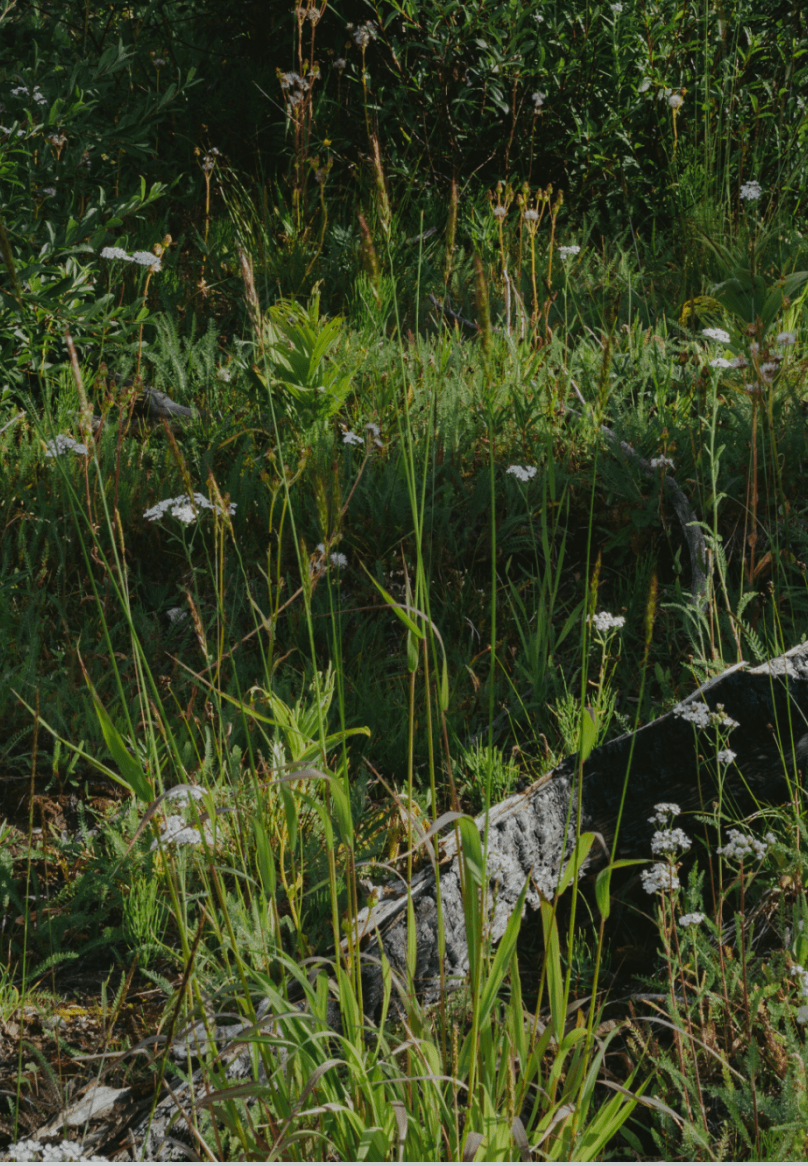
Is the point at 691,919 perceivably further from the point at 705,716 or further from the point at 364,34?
the point at 364,34

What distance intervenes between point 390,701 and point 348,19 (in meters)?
4.33

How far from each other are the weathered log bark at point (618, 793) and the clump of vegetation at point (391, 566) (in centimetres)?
7

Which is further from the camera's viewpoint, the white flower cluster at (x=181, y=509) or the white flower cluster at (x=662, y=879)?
the white flower cluster at (x=181, y=509)

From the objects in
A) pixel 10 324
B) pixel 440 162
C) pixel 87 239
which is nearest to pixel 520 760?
pixel 10 324

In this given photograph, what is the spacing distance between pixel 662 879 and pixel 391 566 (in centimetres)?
159

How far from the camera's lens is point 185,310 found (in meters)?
4.02

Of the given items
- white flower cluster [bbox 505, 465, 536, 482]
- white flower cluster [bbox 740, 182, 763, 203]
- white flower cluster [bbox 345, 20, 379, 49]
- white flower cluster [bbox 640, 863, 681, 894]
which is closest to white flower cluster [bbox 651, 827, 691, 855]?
white flower cluster [bbox 640, 863, 681, 894]

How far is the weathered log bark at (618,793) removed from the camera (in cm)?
157

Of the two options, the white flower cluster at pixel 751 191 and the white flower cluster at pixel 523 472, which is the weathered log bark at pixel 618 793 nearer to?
the white flower cluster at pixel 523 472

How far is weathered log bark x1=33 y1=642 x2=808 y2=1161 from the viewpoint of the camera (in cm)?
157

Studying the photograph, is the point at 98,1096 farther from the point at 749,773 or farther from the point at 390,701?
the point at 749,773

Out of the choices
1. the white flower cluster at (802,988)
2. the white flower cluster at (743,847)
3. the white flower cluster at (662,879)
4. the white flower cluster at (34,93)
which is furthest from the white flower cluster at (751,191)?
the white flower cluster at (802,988)

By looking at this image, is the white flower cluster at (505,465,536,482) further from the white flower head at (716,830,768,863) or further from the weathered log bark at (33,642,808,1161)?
the white flower head at (716,830,768,863)

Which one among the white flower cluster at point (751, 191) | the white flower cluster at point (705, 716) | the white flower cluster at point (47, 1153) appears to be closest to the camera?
the white flower cluster at point (47, 1153)
